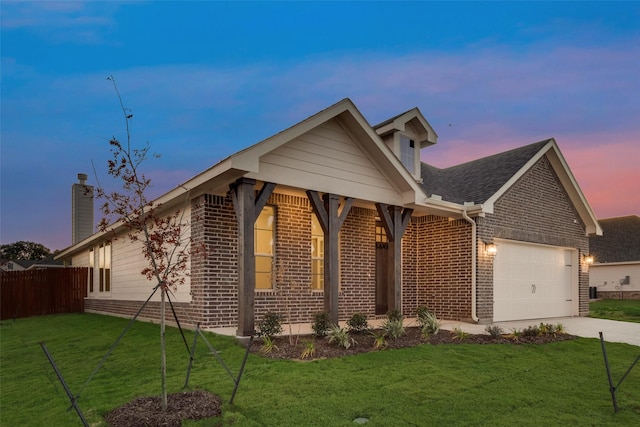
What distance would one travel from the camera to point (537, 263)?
15.2 meters

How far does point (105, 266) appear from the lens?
16938mm

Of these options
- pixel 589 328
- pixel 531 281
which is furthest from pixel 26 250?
pixel 589 328

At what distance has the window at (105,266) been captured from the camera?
1656cm

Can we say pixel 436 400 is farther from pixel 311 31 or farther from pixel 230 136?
pixel 230 136

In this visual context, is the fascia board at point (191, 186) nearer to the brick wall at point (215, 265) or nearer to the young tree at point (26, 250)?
the brick wall at point (215, 265)

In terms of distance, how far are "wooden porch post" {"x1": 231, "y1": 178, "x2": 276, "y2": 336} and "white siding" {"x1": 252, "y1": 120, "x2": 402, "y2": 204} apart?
17.3 inches

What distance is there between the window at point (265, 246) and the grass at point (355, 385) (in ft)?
6.96

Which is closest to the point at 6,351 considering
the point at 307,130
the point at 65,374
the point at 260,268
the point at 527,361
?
the point at 65,374

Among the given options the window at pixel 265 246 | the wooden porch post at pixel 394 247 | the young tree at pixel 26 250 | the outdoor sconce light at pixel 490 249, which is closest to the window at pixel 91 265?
the window at pixel 265 246

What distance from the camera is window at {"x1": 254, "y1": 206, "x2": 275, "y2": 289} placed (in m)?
10.8

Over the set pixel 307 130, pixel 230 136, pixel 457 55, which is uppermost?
pixel 230 136

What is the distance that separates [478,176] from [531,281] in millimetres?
3791

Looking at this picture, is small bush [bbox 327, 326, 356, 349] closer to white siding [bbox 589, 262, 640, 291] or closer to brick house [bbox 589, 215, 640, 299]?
brick house [bbox 589, 215, 640, 299]

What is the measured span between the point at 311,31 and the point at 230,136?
47.9 m
